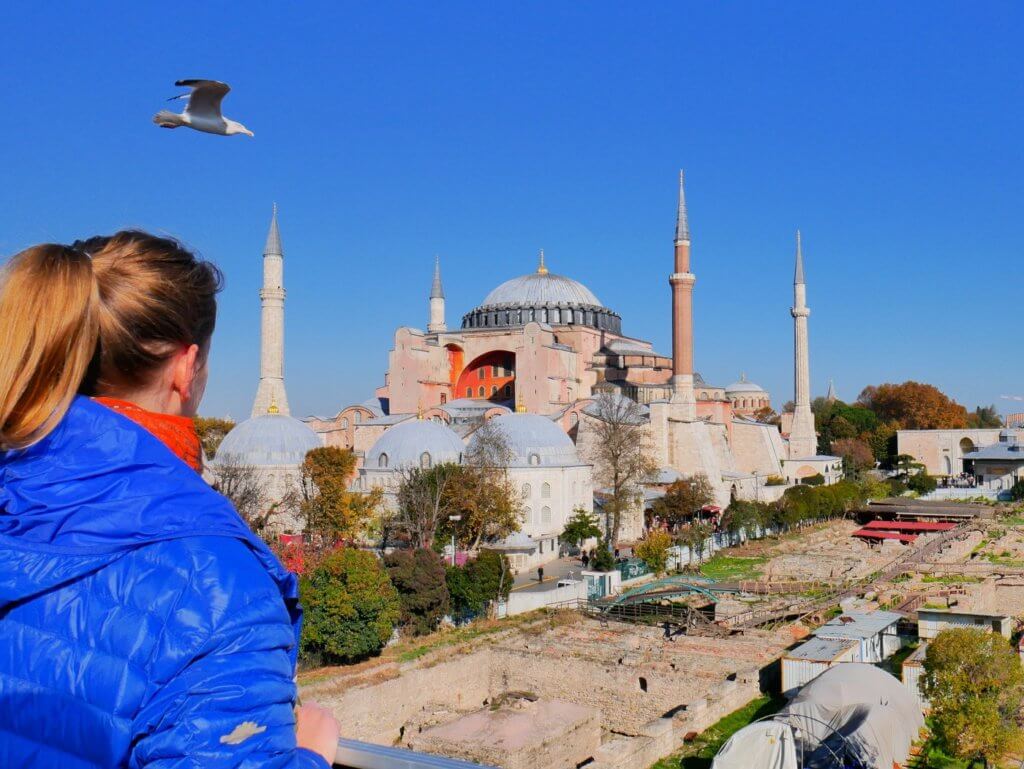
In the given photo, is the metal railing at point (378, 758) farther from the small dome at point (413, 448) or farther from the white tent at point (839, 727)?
the small dome at point (413, 448)

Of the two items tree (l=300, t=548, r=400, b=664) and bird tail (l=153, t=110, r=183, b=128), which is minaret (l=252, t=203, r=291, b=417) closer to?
tree (l=300, t=548, r=400, b=664)

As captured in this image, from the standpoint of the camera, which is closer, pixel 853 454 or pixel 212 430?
pixel 212 430

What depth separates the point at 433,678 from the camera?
39.3 ft

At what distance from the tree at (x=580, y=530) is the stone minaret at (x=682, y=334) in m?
7.83

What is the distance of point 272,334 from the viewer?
85.4 ft

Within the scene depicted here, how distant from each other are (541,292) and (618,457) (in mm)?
13047

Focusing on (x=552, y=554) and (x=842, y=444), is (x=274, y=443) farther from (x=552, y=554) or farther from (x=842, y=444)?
(x=842, y=444)

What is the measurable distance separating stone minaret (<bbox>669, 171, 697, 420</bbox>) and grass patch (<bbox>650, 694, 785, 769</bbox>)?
55.7ft

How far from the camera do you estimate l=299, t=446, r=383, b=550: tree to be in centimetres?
1877

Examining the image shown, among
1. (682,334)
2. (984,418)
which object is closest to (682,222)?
(682,334)

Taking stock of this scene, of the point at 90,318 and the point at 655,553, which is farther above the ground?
the point at 90,318

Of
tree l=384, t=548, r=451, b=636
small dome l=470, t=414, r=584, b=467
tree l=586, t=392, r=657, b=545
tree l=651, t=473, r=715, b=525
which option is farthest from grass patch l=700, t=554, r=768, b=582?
tree l=384, t=548, r=451, b=636

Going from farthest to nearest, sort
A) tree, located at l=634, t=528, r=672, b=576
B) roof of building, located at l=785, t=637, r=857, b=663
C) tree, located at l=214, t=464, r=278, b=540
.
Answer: tree, located at l=634, t=528, r=672, b=576 < tree, located at l=214, t=464, r=278, b=540 < roof of building, located at l=785, t=637, r=857, b=663

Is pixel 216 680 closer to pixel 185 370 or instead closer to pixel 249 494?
pixel 185 370
